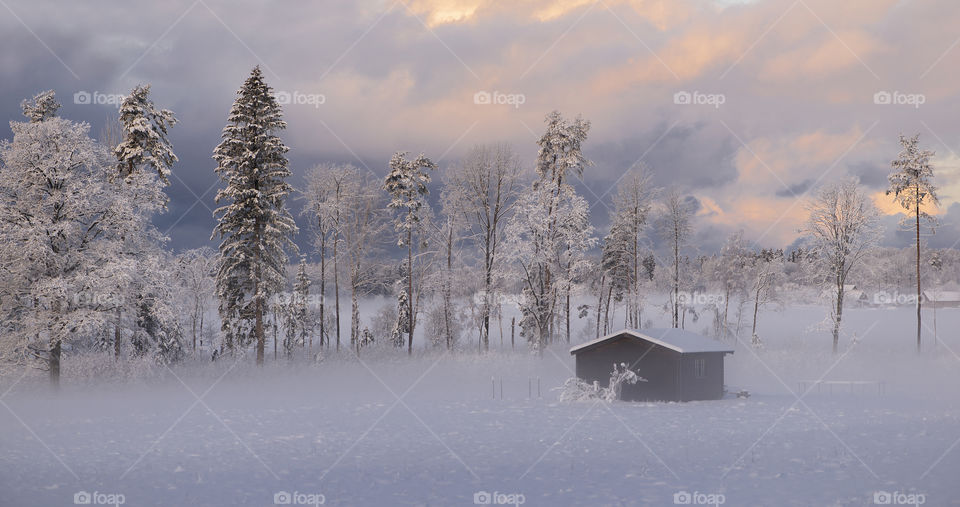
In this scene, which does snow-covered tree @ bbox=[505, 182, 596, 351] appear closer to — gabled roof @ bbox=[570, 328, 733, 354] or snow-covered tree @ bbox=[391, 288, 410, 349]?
gabled roof @ bbox=[570, 328, 733, 354]

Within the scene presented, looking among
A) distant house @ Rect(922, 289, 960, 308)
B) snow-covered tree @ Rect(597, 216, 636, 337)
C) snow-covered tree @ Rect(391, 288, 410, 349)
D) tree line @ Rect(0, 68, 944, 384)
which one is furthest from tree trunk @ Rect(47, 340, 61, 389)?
distant house @ Rect(922, 289, 960, 308)

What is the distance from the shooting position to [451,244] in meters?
42.9

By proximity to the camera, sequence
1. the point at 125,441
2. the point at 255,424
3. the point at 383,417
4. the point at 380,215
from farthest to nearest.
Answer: the point at 380,215, the point at 383,417, the point at 255,424, the point at 125,441

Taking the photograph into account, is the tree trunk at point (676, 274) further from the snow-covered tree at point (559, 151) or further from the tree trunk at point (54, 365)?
the tree trunk at point (54, 365)

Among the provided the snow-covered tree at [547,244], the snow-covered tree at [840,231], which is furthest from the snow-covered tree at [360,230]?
the snow-covered tree at [840,231]

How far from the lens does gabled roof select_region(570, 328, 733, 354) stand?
29.5m

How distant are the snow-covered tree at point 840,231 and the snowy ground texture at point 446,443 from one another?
7.24 metres

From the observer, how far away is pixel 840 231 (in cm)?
4122

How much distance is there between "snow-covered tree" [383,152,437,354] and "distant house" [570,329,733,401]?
1441 cm

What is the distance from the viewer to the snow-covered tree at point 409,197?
41.2 metres

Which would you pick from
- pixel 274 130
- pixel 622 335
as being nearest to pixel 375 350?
pixel 274 130

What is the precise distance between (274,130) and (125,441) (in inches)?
743

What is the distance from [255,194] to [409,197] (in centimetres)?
1098

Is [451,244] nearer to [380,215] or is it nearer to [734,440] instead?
[380,215]
